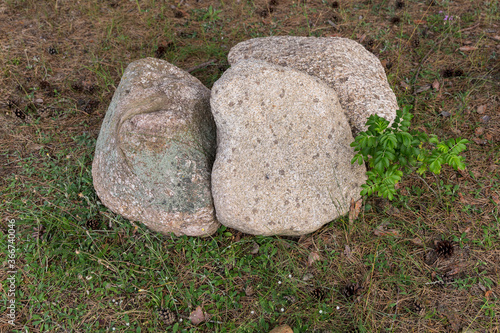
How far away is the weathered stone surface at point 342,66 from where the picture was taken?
10.6 feet

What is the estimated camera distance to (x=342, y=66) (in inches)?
133

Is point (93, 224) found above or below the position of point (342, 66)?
below

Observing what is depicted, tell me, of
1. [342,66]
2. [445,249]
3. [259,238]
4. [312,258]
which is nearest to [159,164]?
[259,238]

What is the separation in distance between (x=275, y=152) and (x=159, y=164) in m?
0.97

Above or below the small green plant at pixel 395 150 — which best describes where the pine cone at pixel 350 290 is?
below

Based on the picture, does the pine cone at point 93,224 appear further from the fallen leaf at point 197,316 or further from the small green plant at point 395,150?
the small green plant at point 395,150

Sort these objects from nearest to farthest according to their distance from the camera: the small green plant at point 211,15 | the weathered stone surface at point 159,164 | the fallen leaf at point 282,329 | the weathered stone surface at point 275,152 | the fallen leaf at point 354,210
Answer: the fallen leaf at point 282,329
the weathered stone surface at point 275,152
the weathered stone surface at point 159,164
the fallen leaf at point 354,210
the small green plant at point 211,15

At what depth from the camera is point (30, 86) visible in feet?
14.4

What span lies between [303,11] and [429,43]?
68.7 inches

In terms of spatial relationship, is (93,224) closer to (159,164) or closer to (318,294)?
(159,164)

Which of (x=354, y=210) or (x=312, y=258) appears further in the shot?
(x=354, y=210)

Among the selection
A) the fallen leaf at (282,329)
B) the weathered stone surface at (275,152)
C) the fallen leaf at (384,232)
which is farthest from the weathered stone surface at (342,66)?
the fallen leaf at (282,329)

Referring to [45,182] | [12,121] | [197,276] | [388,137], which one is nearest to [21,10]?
[12,121]

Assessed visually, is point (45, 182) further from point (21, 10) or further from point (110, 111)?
point (21, 10)
